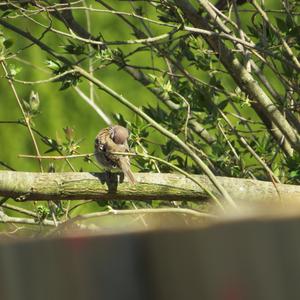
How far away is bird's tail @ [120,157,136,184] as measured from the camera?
9.91ft

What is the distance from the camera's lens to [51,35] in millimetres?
5930

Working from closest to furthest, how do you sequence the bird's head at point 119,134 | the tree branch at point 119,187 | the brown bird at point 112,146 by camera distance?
the tree branch at point 119,187
the brown bird at point 112,146
the bird's head at point 119,134

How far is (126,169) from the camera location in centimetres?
324

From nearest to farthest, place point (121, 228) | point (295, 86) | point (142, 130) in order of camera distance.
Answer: point (121, 228) → point (142, 130) → point (295, 86)

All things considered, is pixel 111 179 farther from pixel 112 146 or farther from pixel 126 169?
pixel 112 146

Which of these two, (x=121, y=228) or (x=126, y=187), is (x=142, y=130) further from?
(x=121, y=228)

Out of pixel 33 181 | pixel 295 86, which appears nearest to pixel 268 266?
pixel 33 181

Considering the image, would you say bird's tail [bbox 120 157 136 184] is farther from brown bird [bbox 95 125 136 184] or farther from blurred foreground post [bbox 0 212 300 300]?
blurred foreground post [bbox 0 212 300 300]

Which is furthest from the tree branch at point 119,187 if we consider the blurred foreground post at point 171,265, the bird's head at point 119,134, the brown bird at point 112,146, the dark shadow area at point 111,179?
the blurred foreground post at point 171,265

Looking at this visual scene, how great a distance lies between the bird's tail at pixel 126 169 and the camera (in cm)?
302

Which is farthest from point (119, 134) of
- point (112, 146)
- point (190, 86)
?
point (190, 86)

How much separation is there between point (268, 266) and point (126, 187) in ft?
7.49

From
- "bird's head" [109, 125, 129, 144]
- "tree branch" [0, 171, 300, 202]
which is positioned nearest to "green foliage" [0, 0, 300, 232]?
"bird's head" [109, 125, 129, 144]

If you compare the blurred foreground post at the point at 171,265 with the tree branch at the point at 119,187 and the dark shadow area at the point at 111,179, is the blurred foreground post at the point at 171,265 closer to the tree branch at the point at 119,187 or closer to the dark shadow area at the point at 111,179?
the tree branch at the point at 119,187
